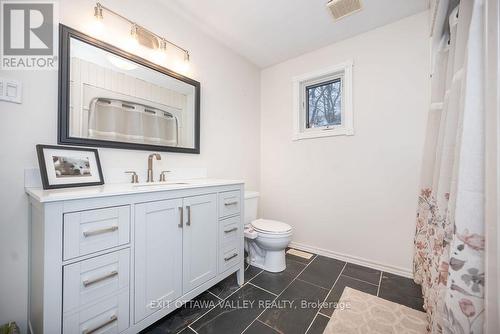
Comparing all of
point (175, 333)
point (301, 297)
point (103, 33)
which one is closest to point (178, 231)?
point (175, 333)

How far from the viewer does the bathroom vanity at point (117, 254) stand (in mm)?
843

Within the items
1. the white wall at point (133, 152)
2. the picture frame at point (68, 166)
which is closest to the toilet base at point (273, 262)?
the white wall at point (133, 152)

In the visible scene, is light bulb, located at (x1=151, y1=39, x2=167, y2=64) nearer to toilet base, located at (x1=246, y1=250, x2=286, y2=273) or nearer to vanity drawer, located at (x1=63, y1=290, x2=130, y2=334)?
vanity drawer, located at (x1=63, y1=290, x2=130, y2=334)

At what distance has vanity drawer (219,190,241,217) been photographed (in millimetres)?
1572

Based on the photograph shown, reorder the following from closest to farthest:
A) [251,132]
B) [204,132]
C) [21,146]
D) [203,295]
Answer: [21,146], [203,295], [204,132], [251,132]

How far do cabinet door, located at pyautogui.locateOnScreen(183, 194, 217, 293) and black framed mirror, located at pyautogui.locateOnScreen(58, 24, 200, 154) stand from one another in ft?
2.08

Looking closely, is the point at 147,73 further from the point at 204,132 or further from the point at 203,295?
the point at 203,295

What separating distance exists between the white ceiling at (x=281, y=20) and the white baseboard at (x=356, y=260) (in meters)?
2.37

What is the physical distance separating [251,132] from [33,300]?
231cm

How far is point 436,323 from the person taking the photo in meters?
0.82

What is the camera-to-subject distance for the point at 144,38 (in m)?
1.58

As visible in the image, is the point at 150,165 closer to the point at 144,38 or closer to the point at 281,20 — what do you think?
the point at 144,38

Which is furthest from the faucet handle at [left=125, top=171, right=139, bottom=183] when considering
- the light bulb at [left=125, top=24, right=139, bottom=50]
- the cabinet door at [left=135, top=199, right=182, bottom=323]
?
the light bulb at [left=125, top=24, right=139, bottom=50]

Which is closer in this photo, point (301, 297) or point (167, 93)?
point (301, 297)
